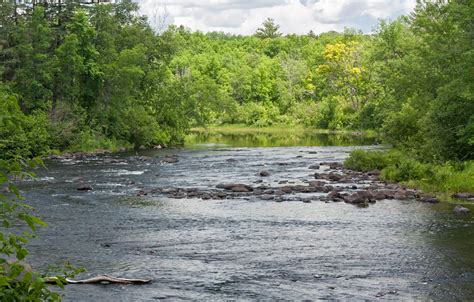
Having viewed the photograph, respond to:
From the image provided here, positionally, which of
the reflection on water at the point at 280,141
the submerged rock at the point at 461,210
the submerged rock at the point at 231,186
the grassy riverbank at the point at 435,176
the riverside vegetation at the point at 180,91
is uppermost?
the riverside vegetation at the point at 180,91

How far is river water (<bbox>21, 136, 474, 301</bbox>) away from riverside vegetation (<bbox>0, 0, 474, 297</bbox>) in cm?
403

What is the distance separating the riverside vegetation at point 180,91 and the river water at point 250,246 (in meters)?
4.03

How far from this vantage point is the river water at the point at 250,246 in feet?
47.3

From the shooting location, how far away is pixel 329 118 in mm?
93500

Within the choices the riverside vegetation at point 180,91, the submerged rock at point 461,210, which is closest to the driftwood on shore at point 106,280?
the riverside vegetation at point 180,91

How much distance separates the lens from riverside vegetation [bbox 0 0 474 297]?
32438 millimetres

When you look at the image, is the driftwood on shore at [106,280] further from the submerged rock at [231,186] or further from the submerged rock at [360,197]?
the submerged rock at [231,186]

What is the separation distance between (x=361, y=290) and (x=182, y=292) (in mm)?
4215

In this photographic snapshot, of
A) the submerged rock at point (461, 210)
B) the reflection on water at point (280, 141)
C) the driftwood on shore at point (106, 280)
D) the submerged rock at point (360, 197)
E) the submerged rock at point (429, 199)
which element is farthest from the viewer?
the reflection on water at point (280, 141)

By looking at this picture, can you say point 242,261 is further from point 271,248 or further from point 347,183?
point 347,183

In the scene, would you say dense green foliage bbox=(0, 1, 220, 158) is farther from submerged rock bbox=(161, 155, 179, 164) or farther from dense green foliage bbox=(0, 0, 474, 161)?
submerged rock bbox=(161, 155, 179, 164)

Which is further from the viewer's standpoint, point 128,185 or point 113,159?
point 113,159

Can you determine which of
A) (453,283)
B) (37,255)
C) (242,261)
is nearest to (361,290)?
(453,283)

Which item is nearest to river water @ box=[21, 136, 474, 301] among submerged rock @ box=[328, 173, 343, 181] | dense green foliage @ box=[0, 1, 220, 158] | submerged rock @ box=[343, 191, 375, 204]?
submerged rock @ box=[343, 191, 375, 204]
